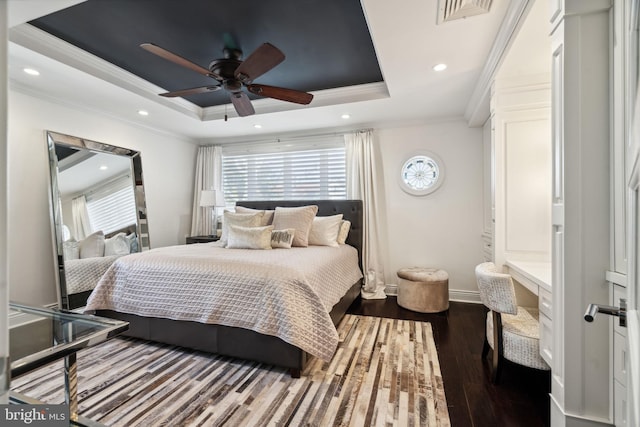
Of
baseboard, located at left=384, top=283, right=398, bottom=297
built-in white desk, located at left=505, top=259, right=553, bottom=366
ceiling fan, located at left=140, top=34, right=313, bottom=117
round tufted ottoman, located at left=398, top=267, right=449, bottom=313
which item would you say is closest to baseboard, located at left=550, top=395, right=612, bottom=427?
built-in white desk, located at left=505, top=259, right=553, bottom=366

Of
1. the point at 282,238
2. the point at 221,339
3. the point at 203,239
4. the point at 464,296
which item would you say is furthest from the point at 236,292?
the point at 464,296

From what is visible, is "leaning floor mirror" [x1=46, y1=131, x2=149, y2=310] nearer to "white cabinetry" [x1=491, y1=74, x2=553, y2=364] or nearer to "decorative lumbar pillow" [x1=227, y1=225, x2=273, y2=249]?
"decorative lumbar pillow" [x1=227, y1=225, x2=273, y2=249]

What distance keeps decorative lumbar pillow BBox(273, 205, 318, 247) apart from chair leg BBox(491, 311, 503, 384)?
2.05 metres

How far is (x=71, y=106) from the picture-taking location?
10.5ft

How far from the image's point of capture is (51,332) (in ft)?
3.69

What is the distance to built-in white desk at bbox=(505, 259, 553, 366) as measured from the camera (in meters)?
1.52

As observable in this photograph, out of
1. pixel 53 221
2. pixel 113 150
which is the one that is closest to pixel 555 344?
pixel 53 221

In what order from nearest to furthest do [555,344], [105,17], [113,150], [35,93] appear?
[555,344]
[105,17]
[35,93]
[113,150]

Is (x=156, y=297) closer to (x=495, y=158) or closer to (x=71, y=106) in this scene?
(x=71, y=106)

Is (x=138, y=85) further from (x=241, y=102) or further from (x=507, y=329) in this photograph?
(x=507, y=329)

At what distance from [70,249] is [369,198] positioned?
12.1 ft

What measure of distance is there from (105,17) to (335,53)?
70.5 inches

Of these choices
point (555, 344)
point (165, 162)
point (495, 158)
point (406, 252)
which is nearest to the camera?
point (555, 344)

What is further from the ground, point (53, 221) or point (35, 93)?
point (35, 93)
